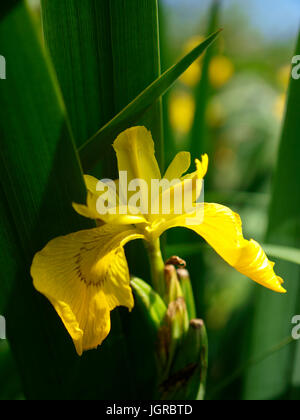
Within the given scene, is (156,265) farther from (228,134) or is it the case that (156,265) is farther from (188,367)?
(228,134)

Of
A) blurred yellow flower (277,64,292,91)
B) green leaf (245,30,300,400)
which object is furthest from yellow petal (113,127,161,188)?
blurred yellow flower (277,64,292,91)

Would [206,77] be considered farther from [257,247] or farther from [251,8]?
[251,8]

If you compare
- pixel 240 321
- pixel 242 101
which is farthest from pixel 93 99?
pixel 242 101

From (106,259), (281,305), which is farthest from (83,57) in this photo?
(281,305)

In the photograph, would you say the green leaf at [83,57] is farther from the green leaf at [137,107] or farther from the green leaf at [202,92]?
the green leaf at [202,92]

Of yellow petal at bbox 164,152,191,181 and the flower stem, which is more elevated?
yellow petal at bbox 164,152,191,181

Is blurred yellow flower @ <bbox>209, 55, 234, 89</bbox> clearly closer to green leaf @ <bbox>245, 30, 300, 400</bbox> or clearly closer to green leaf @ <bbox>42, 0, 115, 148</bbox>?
green leaf @ <bbox>245, 30, 300, 400</bbox>

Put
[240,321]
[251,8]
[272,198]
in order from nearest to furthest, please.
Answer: [272,198], [240,321], [251,8]
